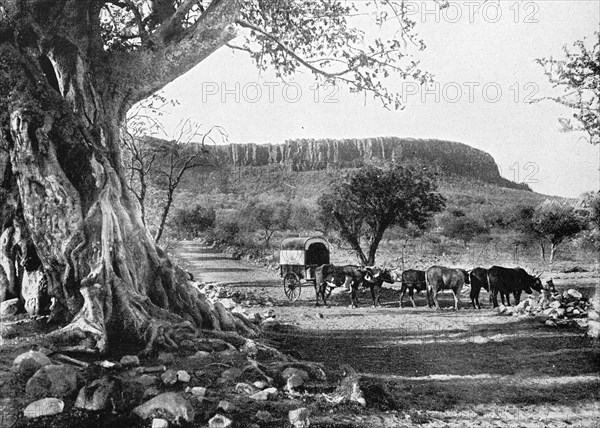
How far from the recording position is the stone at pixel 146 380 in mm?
5133

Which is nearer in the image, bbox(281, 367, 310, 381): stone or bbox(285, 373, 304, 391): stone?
bbox(285, 373, 304, 391): stone

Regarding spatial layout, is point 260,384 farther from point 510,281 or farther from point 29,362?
point 510,281


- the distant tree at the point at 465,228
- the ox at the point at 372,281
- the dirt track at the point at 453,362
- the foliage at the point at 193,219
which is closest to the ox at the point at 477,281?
the dirt track at the point at 453,362

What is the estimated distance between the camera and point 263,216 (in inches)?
1588

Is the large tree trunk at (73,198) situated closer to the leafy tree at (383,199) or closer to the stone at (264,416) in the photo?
the stone at (264,416)

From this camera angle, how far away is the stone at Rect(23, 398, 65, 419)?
4254mm

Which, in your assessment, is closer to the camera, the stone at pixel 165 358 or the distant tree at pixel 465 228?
the stone at pixel 165 358

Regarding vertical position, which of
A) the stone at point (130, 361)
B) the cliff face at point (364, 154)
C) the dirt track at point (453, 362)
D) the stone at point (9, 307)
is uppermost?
the cliff face at point (364, 154)

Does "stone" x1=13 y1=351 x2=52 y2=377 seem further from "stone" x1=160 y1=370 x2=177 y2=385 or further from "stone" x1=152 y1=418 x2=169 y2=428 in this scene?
"stone" x1=152 y1=418 x2=169 y2=428

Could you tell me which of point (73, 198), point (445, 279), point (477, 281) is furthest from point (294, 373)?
point (477, 281)

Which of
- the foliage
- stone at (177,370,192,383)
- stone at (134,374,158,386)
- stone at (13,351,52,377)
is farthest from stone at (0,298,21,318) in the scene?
the foliage

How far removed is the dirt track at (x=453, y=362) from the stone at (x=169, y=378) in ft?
5.59

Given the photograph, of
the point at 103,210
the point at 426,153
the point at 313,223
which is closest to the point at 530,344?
the point at 103,210

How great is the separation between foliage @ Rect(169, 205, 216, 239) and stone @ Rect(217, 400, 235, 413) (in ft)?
102
